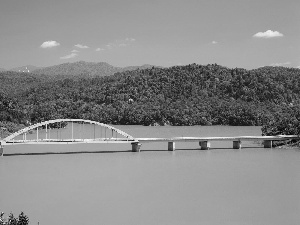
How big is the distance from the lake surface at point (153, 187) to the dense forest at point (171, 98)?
42.6 metres

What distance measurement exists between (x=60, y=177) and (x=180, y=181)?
25.5 ft

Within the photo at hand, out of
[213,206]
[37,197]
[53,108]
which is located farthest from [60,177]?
[53,108]

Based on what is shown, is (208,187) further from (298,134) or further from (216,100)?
(216,100)

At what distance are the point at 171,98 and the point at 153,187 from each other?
81.6 metres

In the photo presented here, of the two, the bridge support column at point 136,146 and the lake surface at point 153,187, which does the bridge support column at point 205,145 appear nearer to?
the lake surface at point 153,187

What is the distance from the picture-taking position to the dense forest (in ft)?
302

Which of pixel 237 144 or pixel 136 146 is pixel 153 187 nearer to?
pixel 136 146

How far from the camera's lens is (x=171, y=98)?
109438mm

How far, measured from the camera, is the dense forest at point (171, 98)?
9194cm

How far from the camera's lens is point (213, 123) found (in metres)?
93.1

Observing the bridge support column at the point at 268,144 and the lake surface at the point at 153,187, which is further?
the bridge support column at the point at 268,144

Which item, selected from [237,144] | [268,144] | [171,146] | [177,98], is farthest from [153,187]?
[177,98]

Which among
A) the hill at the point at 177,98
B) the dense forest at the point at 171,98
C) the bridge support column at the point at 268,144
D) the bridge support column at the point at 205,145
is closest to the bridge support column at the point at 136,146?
the bridge support column at the point at 205,145

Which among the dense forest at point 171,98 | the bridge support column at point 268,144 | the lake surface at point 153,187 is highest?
the dense forest at point 171,98
